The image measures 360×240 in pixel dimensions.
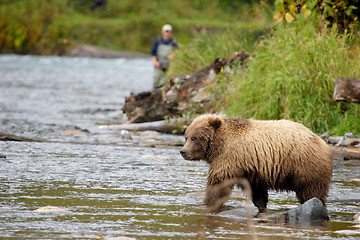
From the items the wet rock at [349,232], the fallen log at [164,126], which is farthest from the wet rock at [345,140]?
the wet rock at [349,232]

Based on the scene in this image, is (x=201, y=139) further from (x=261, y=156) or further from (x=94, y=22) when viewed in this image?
(x=94, y=22)

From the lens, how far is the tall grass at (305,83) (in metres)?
10.2

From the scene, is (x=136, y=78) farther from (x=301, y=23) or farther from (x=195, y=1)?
(x=195, y=1)

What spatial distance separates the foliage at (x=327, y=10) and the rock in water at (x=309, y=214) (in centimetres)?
559

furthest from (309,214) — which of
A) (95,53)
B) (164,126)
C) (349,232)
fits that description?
(95,53)

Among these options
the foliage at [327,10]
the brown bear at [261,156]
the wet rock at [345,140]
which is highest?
the foliage at [327,10]

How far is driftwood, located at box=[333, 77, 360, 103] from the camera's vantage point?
8828 millimetres

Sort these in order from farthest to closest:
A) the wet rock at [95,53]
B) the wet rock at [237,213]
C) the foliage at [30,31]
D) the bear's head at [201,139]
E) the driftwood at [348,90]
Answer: the foliage at [30,31]
the wet rock at [95,53]
the driftwood at [348,90]
the bear's head at [201,139]
the wet rock at [237,213]

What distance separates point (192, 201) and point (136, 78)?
23.6 metres

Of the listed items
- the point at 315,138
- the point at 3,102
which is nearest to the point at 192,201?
the point at 315,138

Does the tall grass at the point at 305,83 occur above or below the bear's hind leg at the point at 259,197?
above

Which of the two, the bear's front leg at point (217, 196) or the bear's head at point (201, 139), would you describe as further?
the bear's head at point (201, 139)

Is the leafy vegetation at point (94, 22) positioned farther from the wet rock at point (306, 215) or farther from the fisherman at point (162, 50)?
the wet rock at point (306, 215)

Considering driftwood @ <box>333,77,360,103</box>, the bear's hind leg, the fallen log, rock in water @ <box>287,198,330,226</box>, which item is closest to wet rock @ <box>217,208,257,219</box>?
the bear's hind leg
